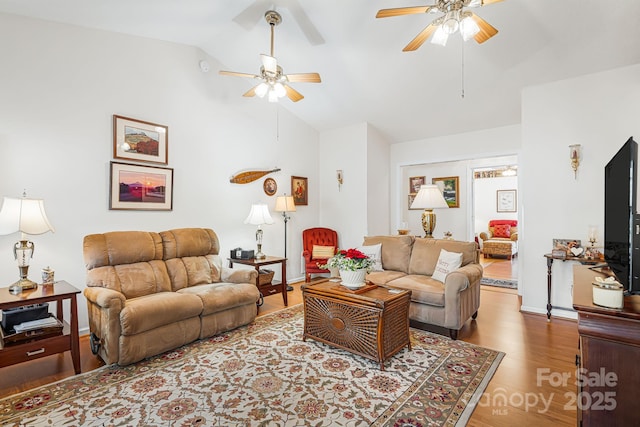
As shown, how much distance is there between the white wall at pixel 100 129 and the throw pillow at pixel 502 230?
7040mm

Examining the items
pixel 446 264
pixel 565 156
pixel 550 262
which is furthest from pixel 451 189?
pixel 446 264

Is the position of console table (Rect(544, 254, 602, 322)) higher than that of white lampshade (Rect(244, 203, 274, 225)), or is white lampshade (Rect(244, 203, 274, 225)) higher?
white lampshade (Rect(244, 203, 274, 225))

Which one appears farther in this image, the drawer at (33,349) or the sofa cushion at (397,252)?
the sofa cushion at (397,252)

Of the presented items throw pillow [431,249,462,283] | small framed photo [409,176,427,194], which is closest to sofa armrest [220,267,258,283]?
throw pillow [431,249,462,283]

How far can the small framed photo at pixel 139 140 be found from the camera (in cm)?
358

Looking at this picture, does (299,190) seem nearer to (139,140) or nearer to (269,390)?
(139,140)

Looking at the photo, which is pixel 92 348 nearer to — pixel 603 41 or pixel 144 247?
pixel 144 247

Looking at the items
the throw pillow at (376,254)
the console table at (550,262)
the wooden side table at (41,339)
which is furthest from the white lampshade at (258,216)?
the console table at (550,262)

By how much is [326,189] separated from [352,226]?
914 mm

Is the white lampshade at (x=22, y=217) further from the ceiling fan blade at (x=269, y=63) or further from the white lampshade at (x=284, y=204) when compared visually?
the white lampshade at (x=284, y=204)

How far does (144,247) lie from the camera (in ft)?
11.0

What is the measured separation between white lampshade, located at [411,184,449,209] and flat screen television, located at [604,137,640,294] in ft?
6.97

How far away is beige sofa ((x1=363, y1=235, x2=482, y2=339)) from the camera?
3.11 metres

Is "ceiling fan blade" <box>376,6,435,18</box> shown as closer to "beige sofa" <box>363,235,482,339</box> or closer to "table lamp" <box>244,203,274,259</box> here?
"beige sofa" <box>363,235,482,339</box>
